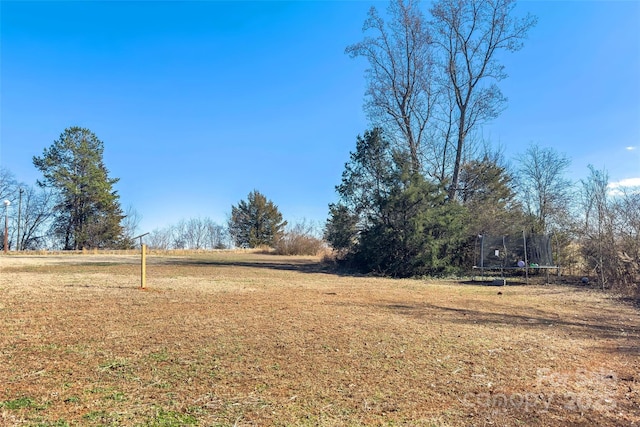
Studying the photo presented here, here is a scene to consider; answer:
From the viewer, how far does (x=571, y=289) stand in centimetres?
1217

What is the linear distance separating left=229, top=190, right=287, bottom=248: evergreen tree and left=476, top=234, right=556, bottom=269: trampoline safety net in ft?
129

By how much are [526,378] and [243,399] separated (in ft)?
8.36

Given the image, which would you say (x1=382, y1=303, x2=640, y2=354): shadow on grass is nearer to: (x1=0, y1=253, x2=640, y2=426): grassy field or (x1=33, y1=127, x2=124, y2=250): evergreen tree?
(x1=0, y1=253, x2=640, y2=426): grassy field

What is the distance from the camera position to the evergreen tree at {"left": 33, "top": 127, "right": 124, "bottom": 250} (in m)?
37.4

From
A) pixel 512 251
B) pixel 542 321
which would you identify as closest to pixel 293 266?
pixel 512 251

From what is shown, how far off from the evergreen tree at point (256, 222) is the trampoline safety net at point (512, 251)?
3938cm

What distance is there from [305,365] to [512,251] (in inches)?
556

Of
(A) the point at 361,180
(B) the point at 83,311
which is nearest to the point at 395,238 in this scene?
(A) the point at 361,180

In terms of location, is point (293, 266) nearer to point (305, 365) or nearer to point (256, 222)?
point (305, 365)

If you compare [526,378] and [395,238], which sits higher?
[395,238]

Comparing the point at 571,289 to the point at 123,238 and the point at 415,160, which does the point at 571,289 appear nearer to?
the point at 415,160

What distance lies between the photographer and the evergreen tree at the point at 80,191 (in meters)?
37.4

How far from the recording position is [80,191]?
37.7 metres

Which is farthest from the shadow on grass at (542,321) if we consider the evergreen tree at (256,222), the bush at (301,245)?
the evergreen tree at (256,222)
